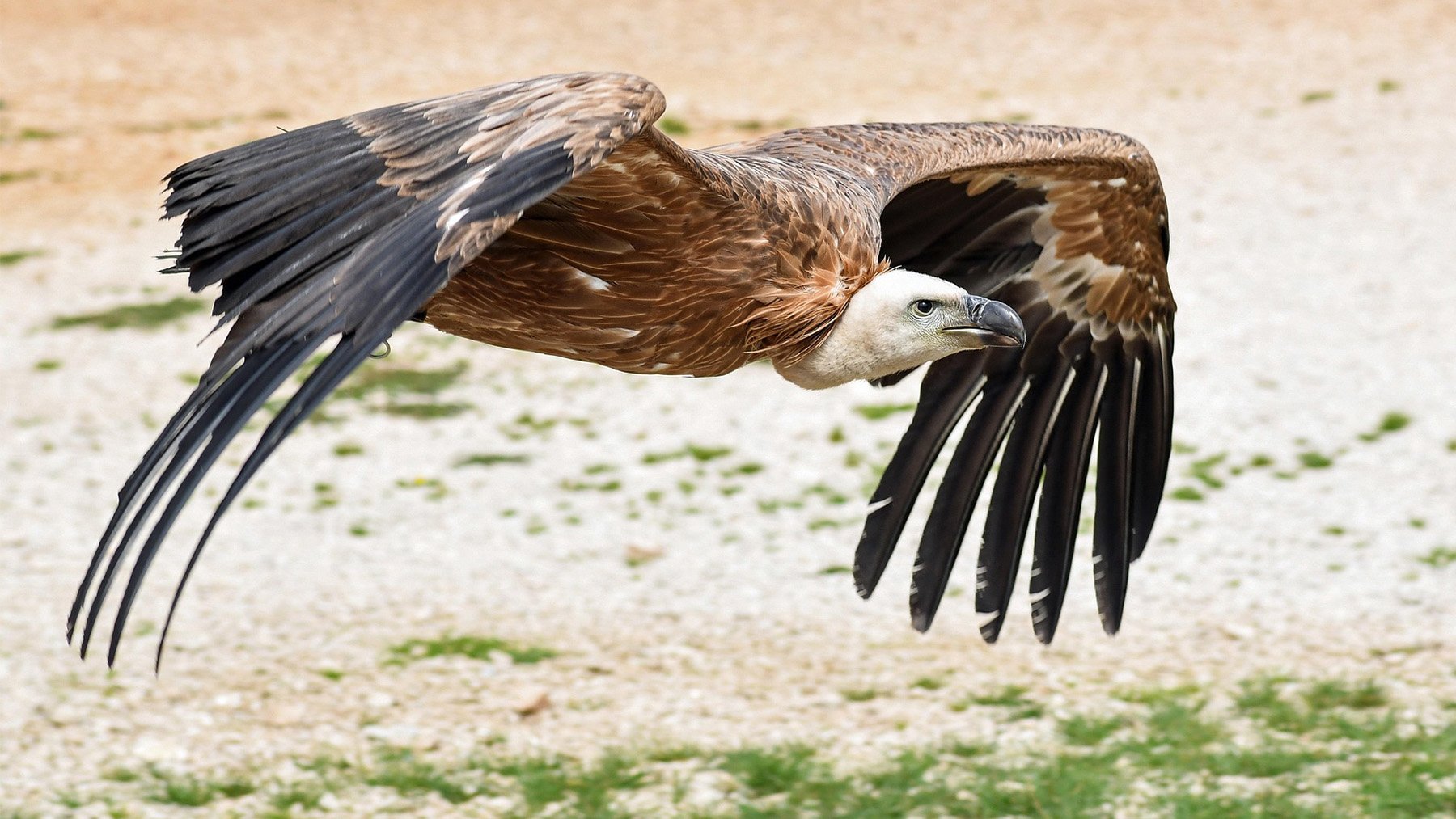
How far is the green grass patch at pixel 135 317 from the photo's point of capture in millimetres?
11562

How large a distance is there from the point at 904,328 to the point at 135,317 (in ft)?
27.7

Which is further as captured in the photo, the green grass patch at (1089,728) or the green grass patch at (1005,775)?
the green grass patch at (1089,728)

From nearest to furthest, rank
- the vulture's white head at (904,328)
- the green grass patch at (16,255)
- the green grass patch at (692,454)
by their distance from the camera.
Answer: the vulture's white head at (904,328) → the green grass patch at (692,454) → the green grass patch at (16,255)

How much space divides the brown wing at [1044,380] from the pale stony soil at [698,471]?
0.96 m

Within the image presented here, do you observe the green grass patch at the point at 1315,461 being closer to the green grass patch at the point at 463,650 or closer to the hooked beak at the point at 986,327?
the green grass patch at the point at 463,650

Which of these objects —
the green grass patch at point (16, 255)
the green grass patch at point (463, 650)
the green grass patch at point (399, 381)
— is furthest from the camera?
the green grass patch at point (16, 255)

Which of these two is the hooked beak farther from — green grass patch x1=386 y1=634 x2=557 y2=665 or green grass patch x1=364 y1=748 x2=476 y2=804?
green grass patch x1=386 y1=634 x2=557 y2=665

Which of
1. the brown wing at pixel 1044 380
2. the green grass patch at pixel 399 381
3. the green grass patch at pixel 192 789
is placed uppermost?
the green grass patch at pixel 399 381

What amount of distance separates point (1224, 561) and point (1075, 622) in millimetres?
1026

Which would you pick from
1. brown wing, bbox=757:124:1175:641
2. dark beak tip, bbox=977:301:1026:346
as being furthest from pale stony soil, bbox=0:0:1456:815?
dark beak tip, bbox=977:301:1026:346

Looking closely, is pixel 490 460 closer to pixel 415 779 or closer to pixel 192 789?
pixel 415 779

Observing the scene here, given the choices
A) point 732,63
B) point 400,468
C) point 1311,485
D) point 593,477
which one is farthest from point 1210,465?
point 732,63

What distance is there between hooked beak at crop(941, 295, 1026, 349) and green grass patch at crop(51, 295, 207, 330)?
826 cm

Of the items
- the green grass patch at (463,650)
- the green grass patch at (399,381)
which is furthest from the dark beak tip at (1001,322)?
the green grass patch at (399,381)
